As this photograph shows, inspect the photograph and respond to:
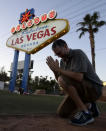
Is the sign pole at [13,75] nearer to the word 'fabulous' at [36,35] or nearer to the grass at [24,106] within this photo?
the word 'fabulous' at [36,35]

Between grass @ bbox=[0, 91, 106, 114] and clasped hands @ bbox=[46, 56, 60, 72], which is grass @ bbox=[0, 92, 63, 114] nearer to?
grass @ bbox=[0, 91, 106, 114]

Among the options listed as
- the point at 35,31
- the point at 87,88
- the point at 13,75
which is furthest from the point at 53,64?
the point at 13,75

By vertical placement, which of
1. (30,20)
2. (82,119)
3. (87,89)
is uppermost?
(30,20)

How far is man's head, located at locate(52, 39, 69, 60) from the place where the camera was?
2.16 meters

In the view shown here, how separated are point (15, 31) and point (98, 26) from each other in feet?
31.0

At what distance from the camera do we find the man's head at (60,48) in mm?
2158

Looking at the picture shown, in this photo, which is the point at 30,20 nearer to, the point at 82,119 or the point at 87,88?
the point at 87,88

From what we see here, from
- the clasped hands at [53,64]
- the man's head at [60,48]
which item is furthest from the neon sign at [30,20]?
the clasped hands at [53,64]

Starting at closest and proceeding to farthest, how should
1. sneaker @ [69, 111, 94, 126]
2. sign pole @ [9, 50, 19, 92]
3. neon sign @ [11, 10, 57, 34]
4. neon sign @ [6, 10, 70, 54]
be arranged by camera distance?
sneaker @ [69, 111, 94, 126] → neon sign @ [6, 10, 70, 54] → neon sign @ [11, 10, 57, 34] → sign pole @ [9, 50, 19, 92]

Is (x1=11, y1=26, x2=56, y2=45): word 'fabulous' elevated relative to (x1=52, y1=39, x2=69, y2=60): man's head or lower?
elevated

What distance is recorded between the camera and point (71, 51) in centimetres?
227

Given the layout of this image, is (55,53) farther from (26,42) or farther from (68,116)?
(26,42)

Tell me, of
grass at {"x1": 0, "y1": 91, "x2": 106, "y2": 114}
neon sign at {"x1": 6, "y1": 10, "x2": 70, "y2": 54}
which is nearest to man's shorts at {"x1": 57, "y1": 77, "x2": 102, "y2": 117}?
grass at {"x1": 0, "y1": 91, "x2": 106, "y2": 114}

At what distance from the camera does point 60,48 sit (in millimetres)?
2164
